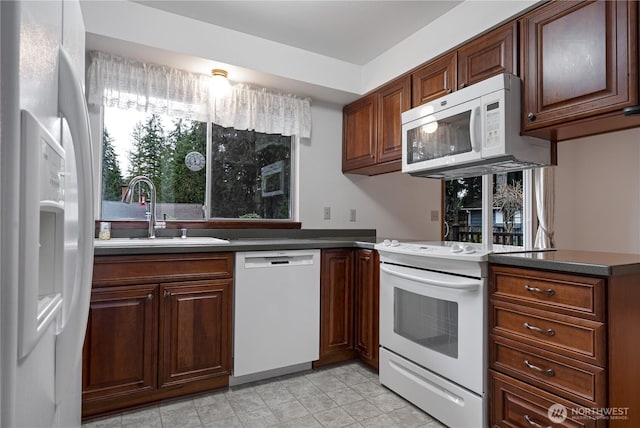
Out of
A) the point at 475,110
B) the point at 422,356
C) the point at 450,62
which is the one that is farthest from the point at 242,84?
the point at 422,356

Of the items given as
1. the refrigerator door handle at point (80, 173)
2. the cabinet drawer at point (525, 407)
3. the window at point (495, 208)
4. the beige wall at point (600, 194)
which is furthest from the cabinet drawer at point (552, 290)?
the beige wall at point (600, 194)

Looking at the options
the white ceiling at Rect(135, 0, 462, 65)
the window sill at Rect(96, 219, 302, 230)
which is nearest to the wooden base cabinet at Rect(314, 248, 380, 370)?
the window sill at Rect(96, 219, 302, 230)

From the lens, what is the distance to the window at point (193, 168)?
104 inches

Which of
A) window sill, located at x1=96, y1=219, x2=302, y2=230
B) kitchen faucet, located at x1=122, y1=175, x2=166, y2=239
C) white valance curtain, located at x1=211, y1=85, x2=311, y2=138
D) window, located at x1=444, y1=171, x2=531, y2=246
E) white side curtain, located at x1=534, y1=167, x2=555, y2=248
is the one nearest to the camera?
kitchen faucet, located at x1=122, y1=175, x2=166, y2=239

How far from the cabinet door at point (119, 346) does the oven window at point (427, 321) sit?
1.45 meters

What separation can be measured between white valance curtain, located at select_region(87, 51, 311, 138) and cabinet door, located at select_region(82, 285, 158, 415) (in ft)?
4.44

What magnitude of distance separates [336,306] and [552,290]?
4.87 ft

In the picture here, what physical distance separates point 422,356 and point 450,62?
5.99 feet

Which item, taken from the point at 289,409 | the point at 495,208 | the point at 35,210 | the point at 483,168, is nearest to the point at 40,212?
the point at 35,210

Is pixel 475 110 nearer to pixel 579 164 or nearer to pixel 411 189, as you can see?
pixel 411 189

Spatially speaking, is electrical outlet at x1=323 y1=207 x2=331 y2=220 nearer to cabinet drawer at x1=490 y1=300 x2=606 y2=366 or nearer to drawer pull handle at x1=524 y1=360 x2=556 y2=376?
cabinet drawer at x1=490 y1=300 x2=606 y2=366

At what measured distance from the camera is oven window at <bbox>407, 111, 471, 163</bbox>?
219cm

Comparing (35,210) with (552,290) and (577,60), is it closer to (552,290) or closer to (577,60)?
(552,290)

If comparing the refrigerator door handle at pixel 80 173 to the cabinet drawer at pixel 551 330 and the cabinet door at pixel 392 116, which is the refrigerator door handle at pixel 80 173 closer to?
the cabinet drawer at pixel 551 330
